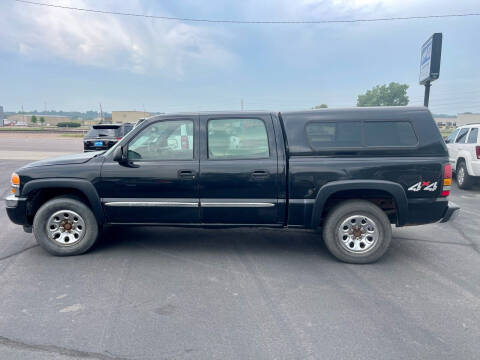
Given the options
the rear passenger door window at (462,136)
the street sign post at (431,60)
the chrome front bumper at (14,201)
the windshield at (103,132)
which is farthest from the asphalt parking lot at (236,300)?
the street sign post at (431,60)

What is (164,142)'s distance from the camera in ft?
14.3

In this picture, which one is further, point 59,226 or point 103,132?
point 103,132

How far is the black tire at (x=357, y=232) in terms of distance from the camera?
165 inches

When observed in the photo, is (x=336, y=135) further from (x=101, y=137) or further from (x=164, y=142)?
(x=101, y=137)

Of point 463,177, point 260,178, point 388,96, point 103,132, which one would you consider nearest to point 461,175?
point 463,177

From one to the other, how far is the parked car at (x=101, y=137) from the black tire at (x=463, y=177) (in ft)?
33.9

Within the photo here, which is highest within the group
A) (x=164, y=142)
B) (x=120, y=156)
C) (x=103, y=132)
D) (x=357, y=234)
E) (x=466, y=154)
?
(x=103, y=132)

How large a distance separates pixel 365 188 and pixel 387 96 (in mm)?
100197

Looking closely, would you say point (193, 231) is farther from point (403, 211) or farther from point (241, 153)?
point (403, 211)

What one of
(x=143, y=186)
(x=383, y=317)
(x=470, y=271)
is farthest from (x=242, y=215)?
(x=470, y=271)

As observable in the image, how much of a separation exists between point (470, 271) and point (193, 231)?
368cm

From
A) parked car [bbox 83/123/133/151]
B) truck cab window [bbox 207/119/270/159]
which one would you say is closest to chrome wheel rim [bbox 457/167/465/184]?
truck cab window [bbox 207/119/270/159]

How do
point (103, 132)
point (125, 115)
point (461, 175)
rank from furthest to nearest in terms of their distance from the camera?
point (125, 115)
point (103, 132)
point (461, 175)

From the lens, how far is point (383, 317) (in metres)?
3.06
